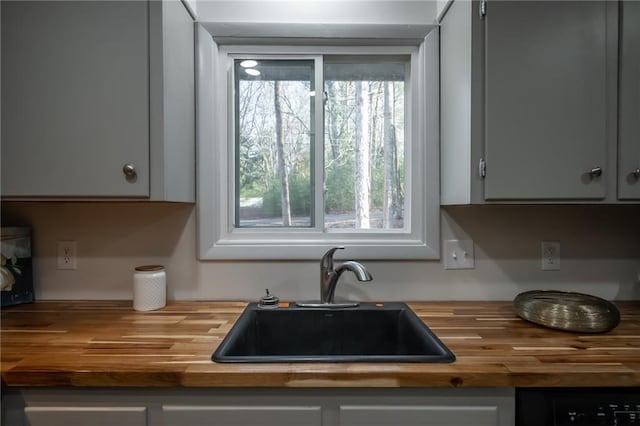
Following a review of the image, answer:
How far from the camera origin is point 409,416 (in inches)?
34.0

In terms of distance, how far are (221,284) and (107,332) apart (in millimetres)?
458

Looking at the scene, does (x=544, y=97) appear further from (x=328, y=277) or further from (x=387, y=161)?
(x=328, y=277)

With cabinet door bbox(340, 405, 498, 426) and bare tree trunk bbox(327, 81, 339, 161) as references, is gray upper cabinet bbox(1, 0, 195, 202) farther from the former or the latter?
cabinet door bbox(340, 405, 498, 426)

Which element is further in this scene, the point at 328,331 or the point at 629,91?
the point at 328,331

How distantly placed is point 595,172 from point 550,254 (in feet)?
1.53

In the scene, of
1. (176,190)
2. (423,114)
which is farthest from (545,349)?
(176,190)

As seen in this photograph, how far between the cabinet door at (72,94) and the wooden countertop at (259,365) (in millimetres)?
465

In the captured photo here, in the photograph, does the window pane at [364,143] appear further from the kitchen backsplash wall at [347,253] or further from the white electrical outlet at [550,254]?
the white electrical outlet at [550,254]

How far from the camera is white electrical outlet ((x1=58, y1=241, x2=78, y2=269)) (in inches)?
58.1

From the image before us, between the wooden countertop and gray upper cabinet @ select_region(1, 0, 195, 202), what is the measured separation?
Result: 1.47 feet

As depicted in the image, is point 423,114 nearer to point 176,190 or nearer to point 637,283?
point 176,190

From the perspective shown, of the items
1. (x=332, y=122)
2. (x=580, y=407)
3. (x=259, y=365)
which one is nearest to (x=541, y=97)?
(x=332, y=122)

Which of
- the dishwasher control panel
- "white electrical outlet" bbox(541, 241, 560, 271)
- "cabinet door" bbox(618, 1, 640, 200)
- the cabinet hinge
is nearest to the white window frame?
the cabinet hinge

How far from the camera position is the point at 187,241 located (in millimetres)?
1485
